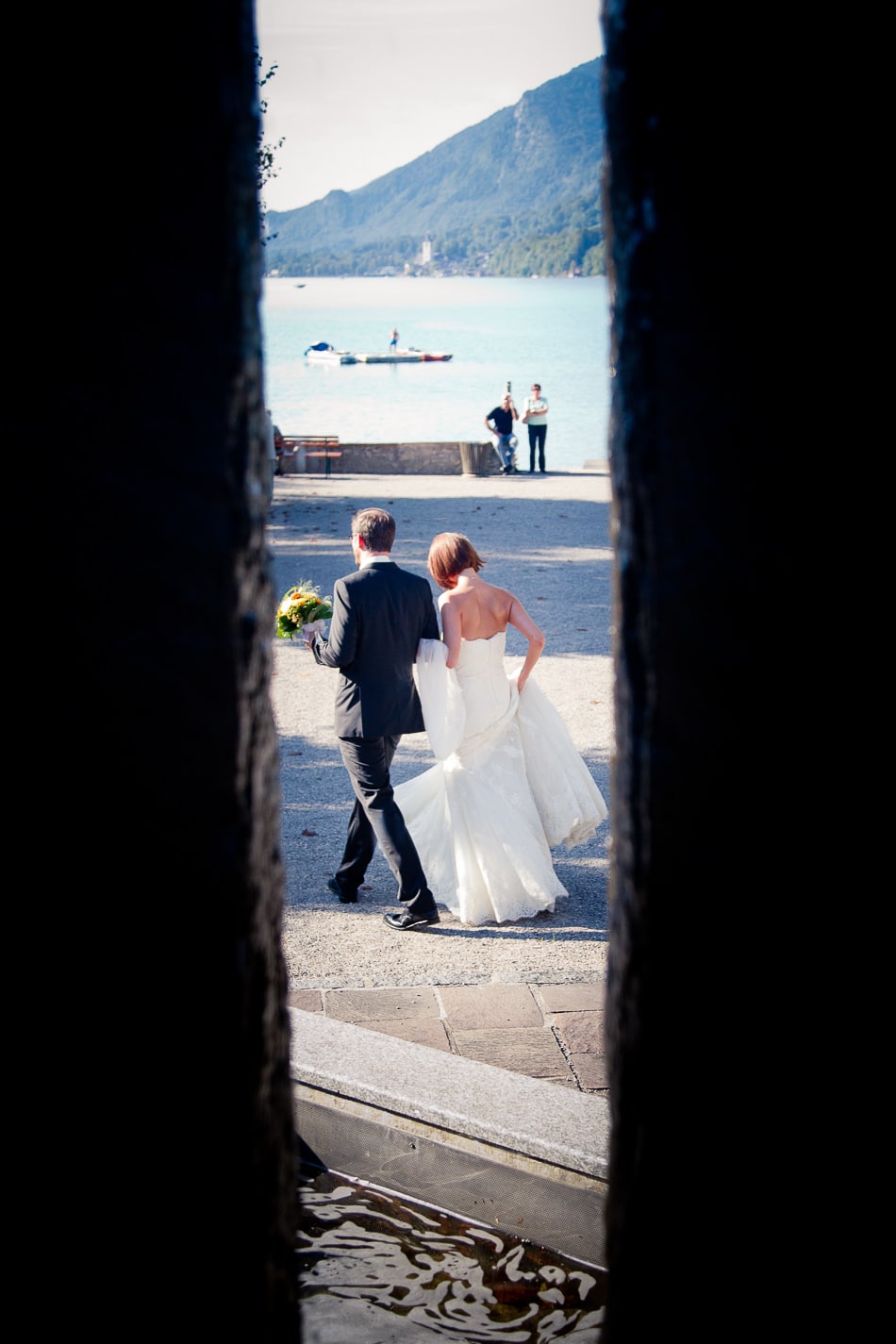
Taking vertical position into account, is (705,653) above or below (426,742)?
above

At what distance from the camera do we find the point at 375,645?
5559 mm

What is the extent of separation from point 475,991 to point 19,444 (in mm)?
4111

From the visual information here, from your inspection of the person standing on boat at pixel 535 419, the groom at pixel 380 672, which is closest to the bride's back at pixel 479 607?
the groom at pixel 380 672

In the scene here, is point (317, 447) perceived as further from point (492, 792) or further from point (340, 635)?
point (340, 635)

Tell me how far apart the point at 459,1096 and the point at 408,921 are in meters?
2.05

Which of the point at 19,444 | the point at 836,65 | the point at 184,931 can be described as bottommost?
the point at 184,931

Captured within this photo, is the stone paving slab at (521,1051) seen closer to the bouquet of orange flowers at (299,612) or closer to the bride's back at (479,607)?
the bride's back at (479,607)

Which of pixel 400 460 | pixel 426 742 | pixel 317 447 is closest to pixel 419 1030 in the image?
pixel 426 742

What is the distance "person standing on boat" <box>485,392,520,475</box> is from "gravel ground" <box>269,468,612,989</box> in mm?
3101

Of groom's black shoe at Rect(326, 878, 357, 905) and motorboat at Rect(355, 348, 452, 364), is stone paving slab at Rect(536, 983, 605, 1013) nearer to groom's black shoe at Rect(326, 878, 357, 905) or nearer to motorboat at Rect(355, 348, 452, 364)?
groom's black shoe at Rect(326, 878, 357, 905)

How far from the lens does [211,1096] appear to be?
144cm

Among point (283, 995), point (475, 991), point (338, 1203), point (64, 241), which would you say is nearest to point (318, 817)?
point (475, 991)

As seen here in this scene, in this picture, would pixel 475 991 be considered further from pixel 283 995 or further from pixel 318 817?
pixel 283 995

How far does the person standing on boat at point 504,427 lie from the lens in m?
22.8
